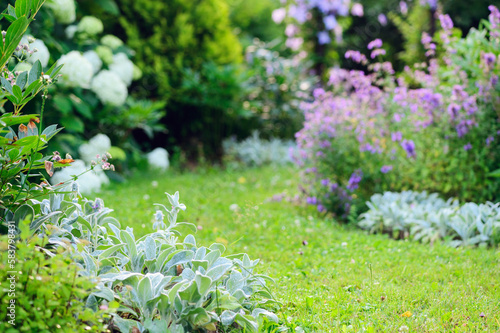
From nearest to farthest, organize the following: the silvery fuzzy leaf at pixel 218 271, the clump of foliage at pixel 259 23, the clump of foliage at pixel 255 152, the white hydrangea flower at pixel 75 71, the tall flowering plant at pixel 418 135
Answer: the silvery fuzzy leaf at pixel 218 271
the tall flowering plant at pixel 418 135
the white hydrangea flower at pixel 75 71
the clump of foliage at pixel 255 152
the clump of foliage at pixel 259 23

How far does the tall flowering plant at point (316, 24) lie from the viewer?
914cm

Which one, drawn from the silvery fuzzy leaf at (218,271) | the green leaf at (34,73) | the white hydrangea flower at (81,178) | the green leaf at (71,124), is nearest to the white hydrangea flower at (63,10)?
the green leaf at (71,124)

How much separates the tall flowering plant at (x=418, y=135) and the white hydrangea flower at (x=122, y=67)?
234cm

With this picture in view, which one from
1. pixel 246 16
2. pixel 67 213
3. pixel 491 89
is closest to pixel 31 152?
pixel 67 213

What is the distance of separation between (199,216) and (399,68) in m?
9.87

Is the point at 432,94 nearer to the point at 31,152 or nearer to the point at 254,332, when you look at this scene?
the point at 254,332

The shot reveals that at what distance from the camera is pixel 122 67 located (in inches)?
210

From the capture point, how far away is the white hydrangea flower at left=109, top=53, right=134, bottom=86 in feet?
17.3

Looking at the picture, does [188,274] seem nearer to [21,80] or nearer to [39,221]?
[39,221]

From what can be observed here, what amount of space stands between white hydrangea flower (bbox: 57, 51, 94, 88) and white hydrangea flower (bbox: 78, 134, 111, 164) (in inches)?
25.0

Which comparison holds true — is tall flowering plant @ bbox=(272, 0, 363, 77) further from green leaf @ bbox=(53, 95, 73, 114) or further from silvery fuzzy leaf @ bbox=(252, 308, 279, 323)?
silvery fuzzy leaf @ bbox=(252, 308, 279, 323)

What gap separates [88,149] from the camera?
15.6 feet

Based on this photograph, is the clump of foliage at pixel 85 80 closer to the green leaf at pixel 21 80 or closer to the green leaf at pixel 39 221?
the green leaf at pixel 21 80

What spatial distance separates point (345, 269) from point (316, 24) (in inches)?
304
